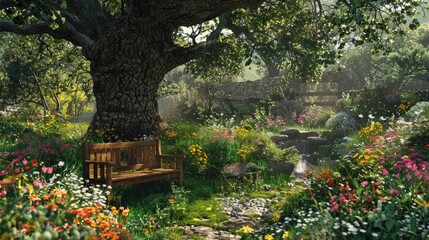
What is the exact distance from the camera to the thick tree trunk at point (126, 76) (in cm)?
1085

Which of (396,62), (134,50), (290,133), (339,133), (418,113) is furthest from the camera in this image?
(396,62)

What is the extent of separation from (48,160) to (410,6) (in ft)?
29.2

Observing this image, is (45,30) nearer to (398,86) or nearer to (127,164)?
(127,164)

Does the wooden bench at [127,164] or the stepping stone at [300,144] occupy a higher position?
the wooden bench at [127,164]

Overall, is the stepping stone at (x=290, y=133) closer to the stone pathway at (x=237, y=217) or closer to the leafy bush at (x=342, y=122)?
the leafy bush at (x=342, y=122)

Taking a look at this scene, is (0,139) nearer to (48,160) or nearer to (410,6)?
(48,160)

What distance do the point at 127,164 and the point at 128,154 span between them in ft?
0.66

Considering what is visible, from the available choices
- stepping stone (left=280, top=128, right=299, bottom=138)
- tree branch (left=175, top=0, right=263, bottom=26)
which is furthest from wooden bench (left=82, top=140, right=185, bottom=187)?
stepping stone (left=280, top=128, right=299, bottom=138)

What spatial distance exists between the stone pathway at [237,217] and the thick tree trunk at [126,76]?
3836mm

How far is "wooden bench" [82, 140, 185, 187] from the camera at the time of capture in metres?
7.39

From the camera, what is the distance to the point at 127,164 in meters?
8.77

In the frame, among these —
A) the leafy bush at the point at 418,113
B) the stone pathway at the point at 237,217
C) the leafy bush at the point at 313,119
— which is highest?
the leafy bush at the point at 418,113

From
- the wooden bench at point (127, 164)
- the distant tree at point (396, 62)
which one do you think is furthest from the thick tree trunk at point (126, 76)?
the distant tree at point (396, 62)

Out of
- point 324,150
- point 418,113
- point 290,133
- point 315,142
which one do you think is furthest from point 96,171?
point 290,133
